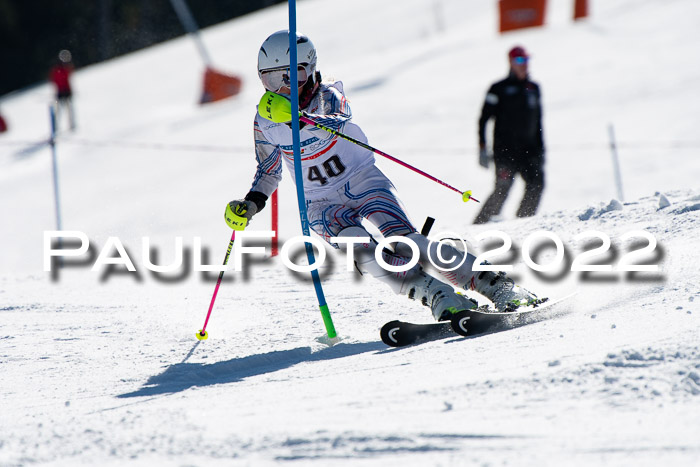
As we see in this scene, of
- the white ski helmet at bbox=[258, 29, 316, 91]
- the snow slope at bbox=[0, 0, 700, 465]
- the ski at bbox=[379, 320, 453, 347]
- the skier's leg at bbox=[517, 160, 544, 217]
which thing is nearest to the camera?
the snow slope at bbox=[0, 0, 700, 465]

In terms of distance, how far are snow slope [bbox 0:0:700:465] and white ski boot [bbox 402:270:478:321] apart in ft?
0.57

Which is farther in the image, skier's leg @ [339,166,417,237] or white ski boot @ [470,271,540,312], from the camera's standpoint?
skier's leg @ [339,166,417,237]

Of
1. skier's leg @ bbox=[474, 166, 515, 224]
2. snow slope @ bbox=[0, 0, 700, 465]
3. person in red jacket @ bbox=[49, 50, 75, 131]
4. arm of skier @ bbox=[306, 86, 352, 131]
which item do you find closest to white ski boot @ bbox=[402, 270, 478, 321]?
snow slope @ bbox=[0, 0, 700, 465]

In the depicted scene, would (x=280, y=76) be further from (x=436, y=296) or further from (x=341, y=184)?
(x=436, y=296)

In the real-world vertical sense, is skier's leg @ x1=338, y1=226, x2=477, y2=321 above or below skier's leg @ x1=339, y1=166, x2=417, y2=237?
below

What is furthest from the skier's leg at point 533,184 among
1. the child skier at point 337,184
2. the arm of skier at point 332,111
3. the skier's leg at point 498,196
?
the arm of skier at point 332,111

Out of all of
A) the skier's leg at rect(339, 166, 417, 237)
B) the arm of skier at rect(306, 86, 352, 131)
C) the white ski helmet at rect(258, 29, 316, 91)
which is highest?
the white ski helmet at rect(258, 29, 316, 91)

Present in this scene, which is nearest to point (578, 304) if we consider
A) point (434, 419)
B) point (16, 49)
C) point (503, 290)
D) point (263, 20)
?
→ point (503, 290)

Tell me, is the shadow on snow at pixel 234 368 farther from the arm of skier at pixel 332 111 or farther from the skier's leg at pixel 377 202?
the arm of skier at pixel 332 111

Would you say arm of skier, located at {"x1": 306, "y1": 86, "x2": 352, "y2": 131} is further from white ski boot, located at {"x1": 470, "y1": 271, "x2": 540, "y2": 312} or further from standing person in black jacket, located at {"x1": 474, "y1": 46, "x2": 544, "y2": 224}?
standing person in black jacket, located at {"x1": 474, "y1": 46, "x2": 544, "y2": 224}

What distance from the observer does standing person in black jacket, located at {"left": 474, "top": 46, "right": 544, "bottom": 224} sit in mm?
7621

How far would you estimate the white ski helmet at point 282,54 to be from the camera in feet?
14.8

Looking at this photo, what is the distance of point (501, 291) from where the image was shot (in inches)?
170

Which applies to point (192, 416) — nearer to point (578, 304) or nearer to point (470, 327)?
point (470, 327)
